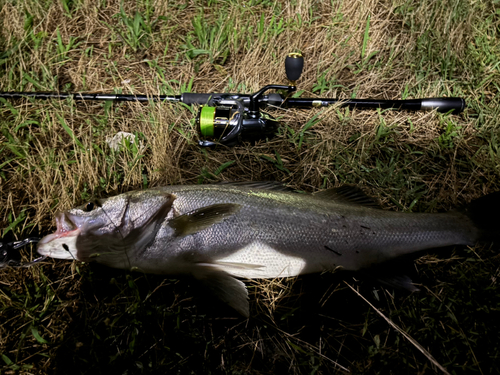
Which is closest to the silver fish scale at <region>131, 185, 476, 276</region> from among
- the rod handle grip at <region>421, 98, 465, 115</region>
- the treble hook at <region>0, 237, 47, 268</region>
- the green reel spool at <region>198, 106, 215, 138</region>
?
the green reel spool at <region>198, 106, 215, 138</region>

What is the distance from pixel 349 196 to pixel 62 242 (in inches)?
89.2

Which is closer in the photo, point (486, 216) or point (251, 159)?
point (486, 216)

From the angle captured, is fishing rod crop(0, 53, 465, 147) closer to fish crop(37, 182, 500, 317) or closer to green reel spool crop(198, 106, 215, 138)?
green reel spool crop(198, 106, 215, 138)

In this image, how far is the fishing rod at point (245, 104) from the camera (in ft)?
9.86

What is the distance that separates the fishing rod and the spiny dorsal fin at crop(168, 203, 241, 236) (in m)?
0.95

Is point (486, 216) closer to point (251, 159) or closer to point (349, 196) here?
point (349, 196)

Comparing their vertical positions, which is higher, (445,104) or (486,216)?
(445,104)

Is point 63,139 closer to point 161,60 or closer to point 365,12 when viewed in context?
point 161,60

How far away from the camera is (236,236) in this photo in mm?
2271

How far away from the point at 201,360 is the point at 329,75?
3188 mm

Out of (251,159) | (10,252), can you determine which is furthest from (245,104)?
(10,252)

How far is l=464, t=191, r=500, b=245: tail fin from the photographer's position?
7.90 feet

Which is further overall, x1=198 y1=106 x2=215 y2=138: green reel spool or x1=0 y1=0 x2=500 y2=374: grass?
x1=198 y1=106 x2=215 y2=138: green reel spool

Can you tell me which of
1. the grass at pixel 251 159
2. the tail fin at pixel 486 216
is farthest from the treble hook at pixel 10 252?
the tail fin at pixel 486 216
